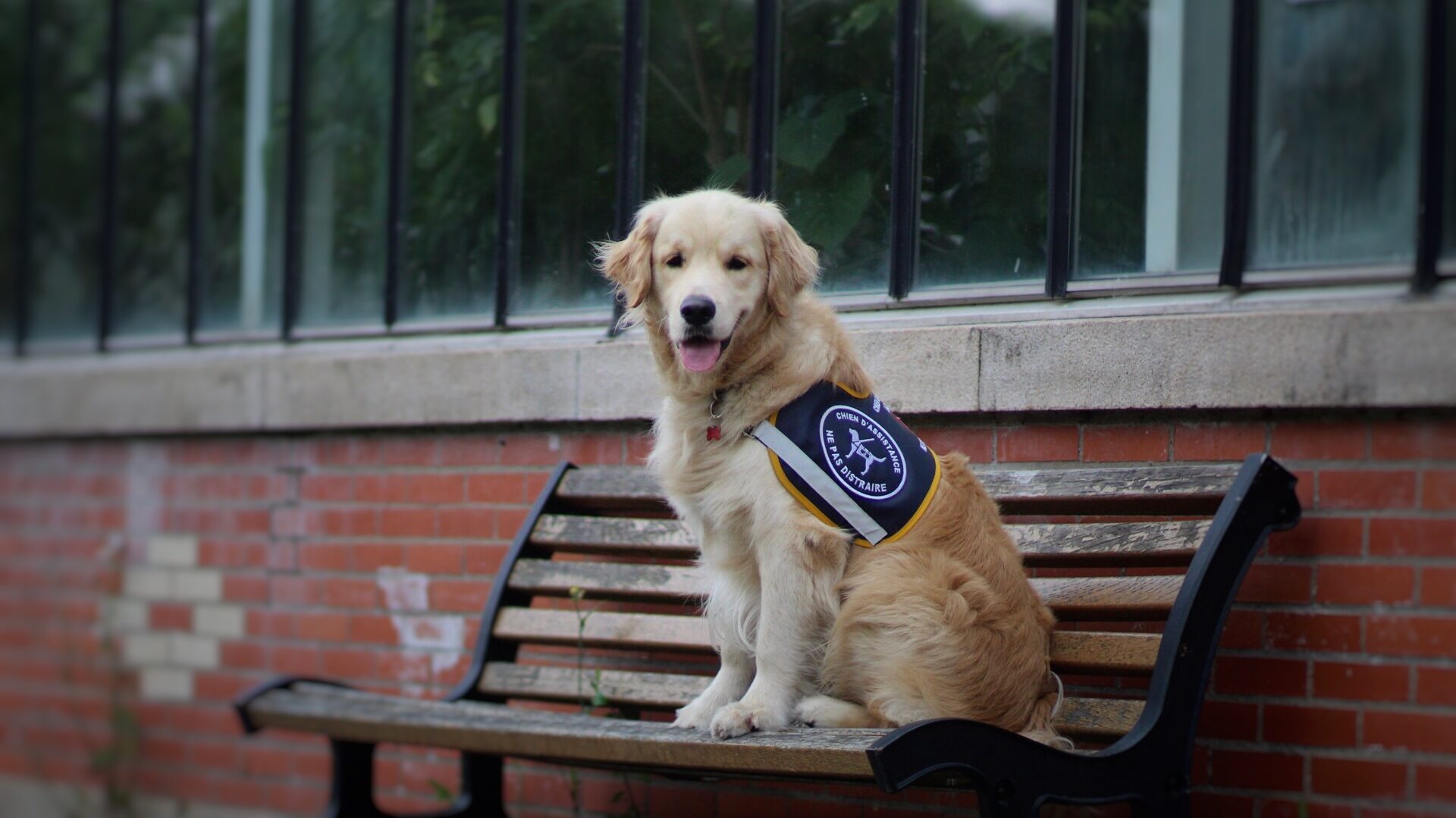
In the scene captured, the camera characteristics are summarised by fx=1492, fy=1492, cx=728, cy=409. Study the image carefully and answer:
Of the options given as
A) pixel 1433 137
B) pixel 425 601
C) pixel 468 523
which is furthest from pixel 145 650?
pixel 1433 137

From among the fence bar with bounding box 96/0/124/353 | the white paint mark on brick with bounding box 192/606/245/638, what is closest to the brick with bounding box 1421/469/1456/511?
the white paint mark on brick with bounding box 192/606/245/638

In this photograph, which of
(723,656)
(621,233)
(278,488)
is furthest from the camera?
(278,488)

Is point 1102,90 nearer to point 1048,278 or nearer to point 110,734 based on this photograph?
point 1048,278

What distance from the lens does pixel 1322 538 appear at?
3578 mm

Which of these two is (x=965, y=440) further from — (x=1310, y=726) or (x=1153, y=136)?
(x=1310, y=726)

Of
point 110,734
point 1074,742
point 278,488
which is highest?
point 278,488

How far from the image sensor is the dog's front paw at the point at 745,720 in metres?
3.31

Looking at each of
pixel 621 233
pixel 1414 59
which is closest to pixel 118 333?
pixel 621 233

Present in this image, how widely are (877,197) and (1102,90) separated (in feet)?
2.32

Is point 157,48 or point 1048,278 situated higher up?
point 157,48

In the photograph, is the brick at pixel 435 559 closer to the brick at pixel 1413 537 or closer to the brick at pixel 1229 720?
the brick at pixel 1229 720

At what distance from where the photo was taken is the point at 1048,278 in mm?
4160

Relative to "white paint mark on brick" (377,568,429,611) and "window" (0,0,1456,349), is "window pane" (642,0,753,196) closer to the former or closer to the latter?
"window" (0,0,1456,349)

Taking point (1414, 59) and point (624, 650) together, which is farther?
point (624, 650)
